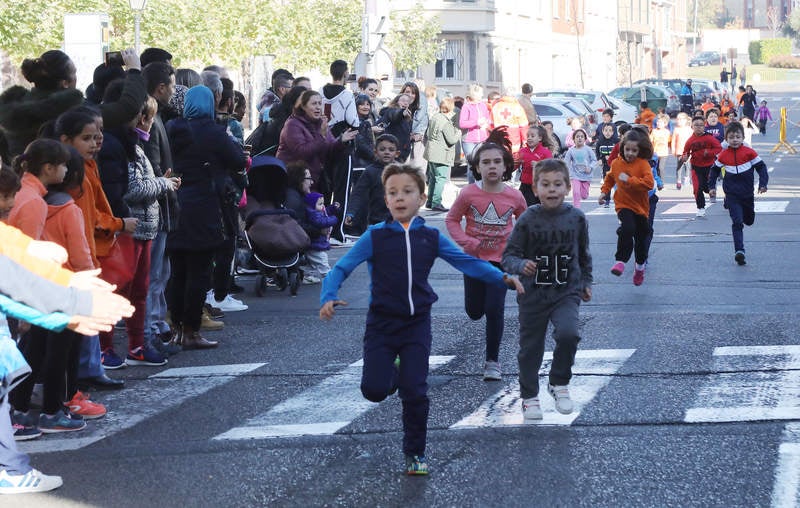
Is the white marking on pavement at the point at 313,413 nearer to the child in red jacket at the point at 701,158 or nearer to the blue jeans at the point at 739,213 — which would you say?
the blue jeans at the point at 739,213

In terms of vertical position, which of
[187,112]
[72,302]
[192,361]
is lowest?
[192,361]

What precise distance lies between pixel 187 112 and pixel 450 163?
40.1 feet

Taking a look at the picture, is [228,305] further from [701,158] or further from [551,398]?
[701,158]

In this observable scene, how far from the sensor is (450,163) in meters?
21.8

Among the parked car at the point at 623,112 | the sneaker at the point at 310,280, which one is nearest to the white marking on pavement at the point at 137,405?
the sneaker at the point at 310,280

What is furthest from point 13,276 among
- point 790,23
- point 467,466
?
point 790,23

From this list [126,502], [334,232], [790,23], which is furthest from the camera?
[790,23]

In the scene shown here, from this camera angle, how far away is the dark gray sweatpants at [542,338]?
24.1ft

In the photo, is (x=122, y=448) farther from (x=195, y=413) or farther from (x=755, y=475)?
(x=755, y=475)

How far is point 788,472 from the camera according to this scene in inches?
243

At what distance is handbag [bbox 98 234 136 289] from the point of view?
884 cm

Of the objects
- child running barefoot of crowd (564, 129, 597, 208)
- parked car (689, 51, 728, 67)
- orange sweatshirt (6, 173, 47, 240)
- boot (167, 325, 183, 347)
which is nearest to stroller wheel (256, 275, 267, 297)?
boot (167, 325, 183, 347)

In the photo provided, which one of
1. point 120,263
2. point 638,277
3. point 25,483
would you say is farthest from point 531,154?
point 25,483

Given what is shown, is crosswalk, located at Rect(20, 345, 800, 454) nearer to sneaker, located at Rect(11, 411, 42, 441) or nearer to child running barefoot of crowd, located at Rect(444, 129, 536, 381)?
sneaker, located at Rect(11, 411, 42, 441)
